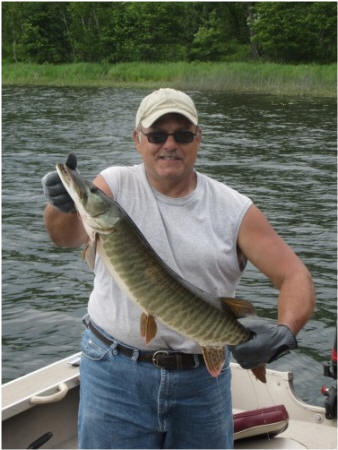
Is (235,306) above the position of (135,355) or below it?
above

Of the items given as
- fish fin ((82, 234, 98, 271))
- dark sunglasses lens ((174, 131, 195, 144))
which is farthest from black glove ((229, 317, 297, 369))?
dark sunglasses lens ((174, 131, 195, 144))

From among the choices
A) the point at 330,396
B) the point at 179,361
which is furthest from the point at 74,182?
the point at 330,396

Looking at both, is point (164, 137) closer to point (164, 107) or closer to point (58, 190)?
point (164, 107)

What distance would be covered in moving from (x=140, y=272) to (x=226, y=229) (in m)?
0.49

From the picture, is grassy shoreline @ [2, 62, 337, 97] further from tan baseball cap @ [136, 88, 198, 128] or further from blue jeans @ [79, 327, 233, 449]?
blue jeans @ [79, 327, 233, 449]

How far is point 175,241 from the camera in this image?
3061mm

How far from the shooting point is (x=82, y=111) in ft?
85.5

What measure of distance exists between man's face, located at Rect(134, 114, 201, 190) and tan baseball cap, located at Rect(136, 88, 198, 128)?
0.03 m

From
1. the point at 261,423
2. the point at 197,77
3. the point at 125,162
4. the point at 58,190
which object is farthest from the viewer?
the point at 197,77

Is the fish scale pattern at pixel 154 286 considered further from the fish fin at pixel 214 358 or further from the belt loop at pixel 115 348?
the belt loop at pixel 115 348

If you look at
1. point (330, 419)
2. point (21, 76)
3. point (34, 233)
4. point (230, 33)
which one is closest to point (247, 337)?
point (330, 419)

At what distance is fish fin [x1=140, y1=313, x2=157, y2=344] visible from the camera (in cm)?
281

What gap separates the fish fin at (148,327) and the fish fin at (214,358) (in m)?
0.22

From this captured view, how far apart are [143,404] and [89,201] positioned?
84 centimetres
